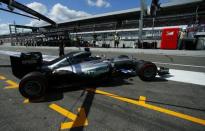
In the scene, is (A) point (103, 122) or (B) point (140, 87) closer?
(A) point (103, 122)

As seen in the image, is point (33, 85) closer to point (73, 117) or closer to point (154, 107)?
point (73, 117)

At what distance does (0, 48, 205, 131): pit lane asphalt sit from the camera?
2740 millimetres

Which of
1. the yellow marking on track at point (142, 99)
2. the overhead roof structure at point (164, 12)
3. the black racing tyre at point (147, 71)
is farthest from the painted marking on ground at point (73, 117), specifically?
the overhead roof structure at point (164, 12)

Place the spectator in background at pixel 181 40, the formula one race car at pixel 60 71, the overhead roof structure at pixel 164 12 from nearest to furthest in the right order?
the formula one race car at pixel 60 71
the spectator in background at pixel 181 40
the overhead roof structure at pixel 164 12

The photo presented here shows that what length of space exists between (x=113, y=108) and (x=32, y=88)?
2.15 metres

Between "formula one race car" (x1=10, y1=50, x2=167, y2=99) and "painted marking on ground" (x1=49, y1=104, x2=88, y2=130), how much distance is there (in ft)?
2.72

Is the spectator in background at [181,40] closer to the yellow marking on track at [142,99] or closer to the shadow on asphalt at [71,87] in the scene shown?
the shadow on asphalt at [71,87]

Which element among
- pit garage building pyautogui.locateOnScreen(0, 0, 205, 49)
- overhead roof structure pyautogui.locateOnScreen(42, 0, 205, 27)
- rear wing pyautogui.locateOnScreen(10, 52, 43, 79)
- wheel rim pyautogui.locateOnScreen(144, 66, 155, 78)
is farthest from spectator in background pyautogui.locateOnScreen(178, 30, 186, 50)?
rear wing pyautogui.locateOnScreen(10, 52, 43, 79)

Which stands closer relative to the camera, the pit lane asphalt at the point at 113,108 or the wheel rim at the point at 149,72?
the pit lane asphalt at the point at 113,108

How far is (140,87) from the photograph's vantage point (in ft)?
15.6

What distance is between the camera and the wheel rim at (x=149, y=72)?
530cm

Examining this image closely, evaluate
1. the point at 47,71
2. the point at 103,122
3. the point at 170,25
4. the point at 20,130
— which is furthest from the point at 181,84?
the point at 170,25

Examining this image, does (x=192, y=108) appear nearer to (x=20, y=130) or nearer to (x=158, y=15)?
(x=20, y=130)

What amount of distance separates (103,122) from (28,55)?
3117 millimetres
